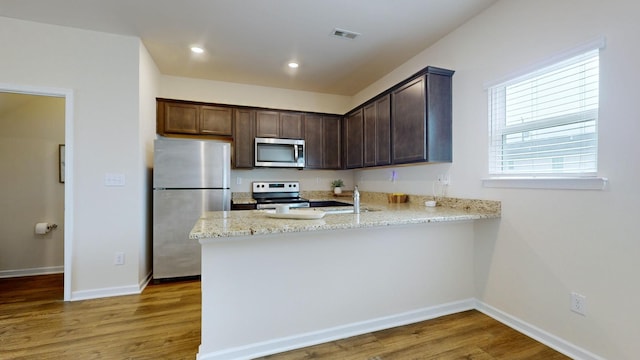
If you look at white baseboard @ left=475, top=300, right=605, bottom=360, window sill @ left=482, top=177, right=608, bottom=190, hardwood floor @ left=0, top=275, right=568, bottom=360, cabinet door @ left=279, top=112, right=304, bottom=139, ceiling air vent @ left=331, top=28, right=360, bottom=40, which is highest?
ceiling air vent @ left=331, top=28, right=360, bottom=40

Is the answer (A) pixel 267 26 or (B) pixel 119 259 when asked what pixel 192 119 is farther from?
(B) pixel 119 259

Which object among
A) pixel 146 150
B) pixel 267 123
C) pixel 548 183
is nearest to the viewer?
pixel 548 183

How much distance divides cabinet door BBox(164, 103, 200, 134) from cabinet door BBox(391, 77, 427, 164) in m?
2.63

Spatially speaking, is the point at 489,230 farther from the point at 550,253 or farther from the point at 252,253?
the point at 252,253

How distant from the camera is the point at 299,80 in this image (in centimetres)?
413

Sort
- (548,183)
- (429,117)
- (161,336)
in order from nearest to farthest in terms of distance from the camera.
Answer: (548,183), (161,336), (429,117)

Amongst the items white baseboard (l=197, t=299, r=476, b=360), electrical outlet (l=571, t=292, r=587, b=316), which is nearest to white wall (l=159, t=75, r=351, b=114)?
white baseboard (l=197, t=299, r=476, b=360)

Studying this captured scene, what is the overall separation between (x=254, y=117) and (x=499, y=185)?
314 centimetres

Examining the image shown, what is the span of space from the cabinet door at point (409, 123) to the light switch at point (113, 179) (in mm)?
2903

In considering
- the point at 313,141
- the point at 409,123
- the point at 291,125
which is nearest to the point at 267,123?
the point at 291,125

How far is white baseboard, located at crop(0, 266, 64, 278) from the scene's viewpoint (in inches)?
134

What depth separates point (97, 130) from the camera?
9.36 feet

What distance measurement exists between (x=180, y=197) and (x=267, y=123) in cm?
158

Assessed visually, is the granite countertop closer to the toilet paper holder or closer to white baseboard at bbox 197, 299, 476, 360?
white baseboard at bbox 197, 299, 476, 360
